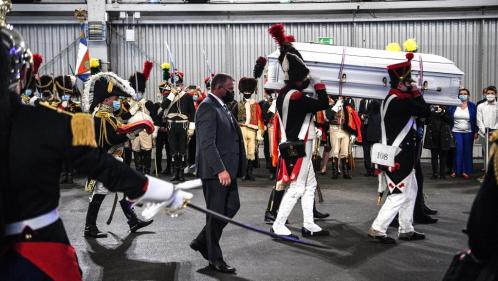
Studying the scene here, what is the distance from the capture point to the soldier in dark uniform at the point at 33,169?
2881 millimetres

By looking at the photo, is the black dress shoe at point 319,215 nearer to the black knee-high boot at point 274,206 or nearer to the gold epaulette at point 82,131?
the black knee-high boot at point 274,206

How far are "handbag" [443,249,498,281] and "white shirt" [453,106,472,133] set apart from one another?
1113 centimetres

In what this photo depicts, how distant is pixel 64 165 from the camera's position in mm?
3182

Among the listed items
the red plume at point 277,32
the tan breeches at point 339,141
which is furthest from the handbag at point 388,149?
the tan breeches at point 339,141

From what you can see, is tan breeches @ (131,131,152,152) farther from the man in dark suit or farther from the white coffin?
the man in dark suit

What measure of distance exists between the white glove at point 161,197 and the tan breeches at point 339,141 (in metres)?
10.6

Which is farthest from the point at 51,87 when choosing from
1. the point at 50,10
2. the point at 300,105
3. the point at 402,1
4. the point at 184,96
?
the point at 402,1

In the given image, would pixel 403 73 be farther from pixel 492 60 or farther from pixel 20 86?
pixel 492 60

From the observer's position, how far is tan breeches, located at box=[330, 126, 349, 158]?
44.9 ft

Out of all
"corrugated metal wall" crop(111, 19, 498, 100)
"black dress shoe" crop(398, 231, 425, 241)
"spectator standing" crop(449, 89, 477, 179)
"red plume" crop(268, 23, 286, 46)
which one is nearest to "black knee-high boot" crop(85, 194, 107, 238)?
"red plume" crop(268, 23, 286, 46)

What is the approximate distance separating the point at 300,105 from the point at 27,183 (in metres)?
4.80

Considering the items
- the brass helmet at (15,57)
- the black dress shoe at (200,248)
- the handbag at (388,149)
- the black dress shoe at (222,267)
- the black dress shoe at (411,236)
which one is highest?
the brass helmet at (15,57)

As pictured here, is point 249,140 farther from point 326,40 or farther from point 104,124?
point 104,124

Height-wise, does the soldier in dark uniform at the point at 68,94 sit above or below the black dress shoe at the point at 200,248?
above
